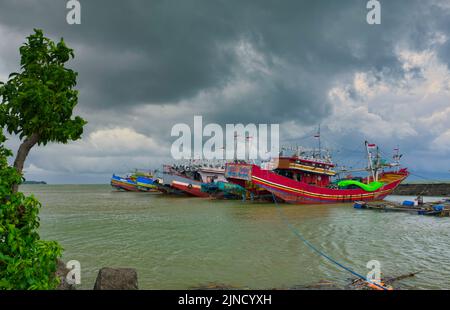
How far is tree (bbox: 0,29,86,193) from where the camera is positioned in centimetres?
390

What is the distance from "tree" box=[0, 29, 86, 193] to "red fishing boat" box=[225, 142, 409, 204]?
2944cm

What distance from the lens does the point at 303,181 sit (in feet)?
119

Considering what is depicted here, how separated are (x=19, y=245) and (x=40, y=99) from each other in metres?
1.82

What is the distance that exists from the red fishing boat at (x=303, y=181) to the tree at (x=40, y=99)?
1159 inches

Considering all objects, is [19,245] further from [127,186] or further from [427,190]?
[427,190]

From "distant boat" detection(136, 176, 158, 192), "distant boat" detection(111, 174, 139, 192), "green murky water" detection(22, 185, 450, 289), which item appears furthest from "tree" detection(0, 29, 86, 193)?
"distant boat" detection(111, 174, 139, 192)

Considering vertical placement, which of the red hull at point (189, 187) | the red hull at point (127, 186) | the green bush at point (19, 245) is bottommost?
the red hull at point (127, 186)

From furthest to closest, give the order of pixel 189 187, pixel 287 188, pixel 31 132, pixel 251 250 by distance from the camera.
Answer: pixel 189 187 < pixel 287 188 < pixel 251 250 < pixel 31 132

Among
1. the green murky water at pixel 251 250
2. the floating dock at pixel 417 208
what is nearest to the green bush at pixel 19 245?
the green murky water at pixel 251 250

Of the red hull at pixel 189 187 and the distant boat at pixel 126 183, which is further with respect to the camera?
the distant boat at pixel 126 183

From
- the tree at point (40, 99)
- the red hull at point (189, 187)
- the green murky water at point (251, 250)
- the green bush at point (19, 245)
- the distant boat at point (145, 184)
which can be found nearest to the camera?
the green bush at point (19, 245)

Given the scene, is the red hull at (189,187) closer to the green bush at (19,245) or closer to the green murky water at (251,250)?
the green murky water at (251,250)

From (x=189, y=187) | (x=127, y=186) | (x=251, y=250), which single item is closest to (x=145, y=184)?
(x=127, y=186)

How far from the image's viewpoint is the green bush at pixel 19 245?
3.25 meters
